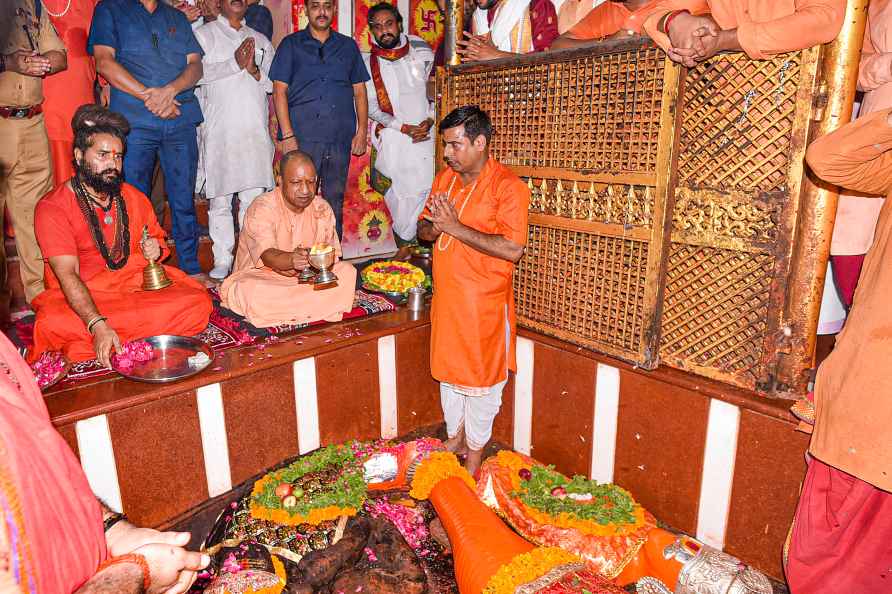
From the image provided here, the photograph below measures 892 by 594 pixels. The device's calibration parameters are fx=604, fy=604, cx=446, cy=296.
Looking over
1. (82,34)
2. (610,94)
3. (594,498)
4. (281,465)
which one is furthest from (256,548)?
(82,34)

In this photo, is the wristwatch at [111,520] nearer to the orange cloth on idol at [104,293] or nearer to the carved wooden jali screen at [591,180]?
the orange cloth on idol at [104,293]

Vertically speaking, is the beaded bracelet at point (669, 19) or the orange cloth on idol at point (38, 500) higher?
the beaded bracelet at point (669, 19)

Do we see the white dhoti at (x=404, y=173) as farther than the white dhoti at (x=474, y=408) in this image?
Yes

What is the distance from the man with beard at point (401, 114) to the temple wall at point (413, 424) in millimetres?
2393

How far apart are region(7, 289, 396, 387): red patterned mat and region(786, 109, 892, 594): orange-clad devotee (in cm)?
272

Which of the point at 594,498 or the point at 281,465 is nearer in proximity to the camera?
the point at 594,498

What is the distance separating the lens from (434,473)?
3424 millimetres

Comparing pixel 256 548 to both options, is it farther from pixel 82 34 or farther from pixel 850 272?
pixel 82 34

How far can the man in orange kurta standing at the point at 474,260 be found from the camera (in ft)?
10.6

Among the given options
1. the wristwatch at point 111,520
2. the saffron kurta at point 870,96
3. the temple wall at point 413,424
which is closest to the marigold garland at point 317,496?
the temple wall at point 413,424

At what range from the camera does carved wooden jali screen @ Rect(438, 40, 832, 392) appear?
9.12 ft

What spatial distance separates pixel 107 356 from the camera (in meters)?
3.06

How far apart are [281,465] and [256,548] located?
2.53ft

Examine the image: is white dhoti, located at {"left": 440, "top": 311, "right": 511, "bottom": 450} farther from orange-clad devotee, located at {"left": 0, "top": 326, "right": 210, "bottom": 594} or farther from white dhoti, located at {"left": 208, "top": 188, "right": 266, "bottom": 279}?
white dhoti, located at {"left": 208, "top": 188, "right": 266, "bottom": 279}
